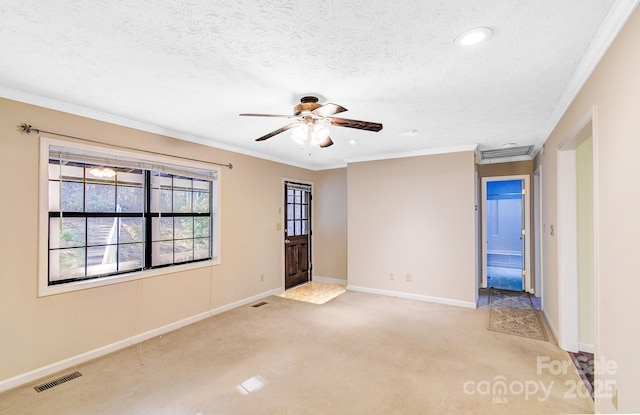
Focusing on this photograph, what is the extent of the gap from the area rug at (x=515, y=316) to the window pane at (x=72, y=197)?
4975 millimetres

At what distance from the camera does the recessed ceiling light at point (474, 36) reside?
5.65 feet

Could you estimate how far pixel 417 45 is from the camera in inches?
74.0

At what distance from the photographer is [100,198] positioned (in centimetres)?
319

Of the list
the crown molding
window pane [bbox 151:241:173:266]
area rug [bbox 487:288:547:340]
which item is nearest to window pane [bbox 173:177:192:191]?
window pane [bbox 151:241:173:266]

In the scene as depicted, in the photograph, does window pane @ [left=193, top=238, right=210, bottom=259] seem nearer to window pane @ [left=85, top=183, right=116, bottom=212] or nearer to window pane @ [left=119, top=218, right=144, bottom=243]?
window pane @ [left=119, top=218, right=144, bottom=243]

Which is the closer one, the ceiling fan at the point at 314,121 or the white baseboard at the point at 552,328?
the ceiling fan at the point at 314,121

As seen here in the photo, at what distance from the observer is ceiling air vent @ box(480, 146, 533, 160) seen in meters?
4.82

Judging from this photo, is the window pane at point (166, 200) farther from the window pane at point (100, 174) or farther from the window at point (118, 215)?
the window pane at point (100, 174)

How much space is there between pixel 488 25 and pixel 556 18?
0.35 meters

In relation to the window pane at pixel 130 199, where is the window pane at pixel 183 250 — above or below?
below

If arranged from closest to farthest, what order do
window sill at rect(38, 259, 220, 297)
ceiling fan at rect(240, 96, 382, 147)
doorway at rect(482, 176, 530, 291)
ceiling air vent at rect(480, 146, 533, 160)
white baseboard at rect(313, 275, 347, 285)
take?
1. ceiling fan at rect(240, 96, 382, 147)
2. window sill at rect(38, 259, 220, 297)
3. ceiling air vent at rect(480, 146, 533, 160)
4. white baseboard at rect(313, 275, 347, 285)
5. doorway at rect(482, 176, 530, 291)

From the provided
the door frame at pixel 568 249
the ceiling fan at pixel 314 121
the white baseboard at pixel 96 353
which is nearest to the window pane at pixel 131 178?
the white baseboard at pixel 96 353

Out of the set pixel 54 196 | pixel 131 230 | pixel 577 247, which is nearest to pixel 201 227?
pixel 131 230

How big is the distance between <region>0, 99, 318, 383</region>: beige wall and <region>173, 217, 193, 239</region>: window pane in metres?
0.48
